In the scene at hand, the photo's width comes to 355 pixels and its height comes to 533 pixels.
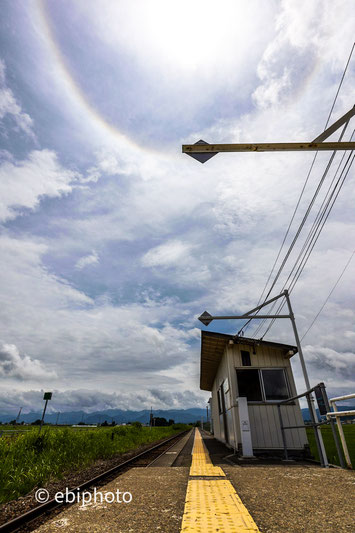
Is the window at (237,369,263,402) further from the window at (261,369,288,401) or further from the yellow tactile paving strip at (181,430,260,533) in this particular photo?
the yellow tactile paving strip at (181,430,260,533)

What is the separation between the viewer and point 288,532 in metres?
2.50

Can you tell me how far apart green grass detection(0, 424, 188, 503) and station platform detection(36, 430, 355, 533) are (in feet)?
9.88

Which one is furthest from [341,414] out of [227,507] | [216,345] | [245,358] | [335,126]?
[216,345]

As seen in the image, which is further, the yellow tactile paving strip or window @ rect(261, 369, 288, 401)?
window @ rect(261, 369, 288, 401)

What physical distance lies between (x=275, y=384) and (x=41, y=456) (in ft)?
29.1

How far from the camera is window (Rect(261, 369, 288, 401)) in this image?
424 inches

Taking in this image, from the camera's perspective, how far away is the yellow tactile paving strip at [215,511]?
2592mm

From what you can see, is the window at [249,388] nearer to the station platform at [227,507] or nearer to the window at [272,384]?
the window at [272,384]

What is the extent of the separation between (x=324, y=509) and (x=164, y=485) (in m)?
2.46

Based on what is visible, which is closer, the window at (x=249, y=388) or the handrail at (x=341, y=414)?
the handrail at (x=341, y=414)

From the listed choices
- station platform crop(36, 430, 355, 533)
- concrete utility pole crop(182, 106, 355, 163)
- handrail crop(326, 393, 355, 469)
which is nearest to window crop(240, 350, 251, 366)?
handrail crop(326, 393, 355, 469)

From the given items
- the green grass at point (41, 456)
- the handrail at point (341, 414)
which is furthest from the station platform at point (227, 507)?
the green grass at point (41, 456)

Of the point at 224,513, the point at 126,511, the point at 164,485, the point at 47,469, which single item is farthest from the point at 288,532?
the point at 47,469

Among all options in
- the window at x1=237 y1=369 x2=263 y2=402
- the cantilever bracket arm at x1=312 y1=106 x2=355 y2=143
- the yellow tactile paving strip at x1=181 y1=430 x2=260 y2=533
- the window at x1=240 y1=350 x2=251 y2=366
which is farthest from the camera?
the window at x1=237 y1=369 x2=263 y2=402
